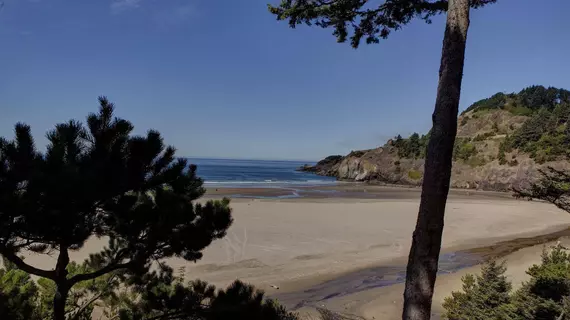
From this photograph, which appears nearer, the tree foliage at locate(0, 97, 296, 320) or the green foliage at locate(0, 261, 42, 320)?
the tree foliage at locate(0, 97, 296, 320)

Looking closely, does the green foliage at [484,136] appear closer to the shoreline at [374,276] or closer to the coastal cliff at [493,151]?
the coastal cliff at [493,151]

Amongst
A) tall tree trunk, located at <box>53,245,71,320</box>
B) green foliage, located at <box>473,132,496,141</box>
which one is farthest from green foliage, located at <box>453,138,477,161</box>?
tall tree trunk, located at <box>53,245,71,320</box>

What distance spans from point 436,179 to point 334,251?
9494 mm

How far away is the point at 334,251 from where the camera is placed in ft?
39.3

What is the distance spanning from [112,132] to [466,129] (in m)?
73.2

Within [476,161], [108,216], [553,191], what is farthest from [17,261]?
[476,161]

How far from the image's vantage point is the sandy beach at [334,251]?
8297 millimetres

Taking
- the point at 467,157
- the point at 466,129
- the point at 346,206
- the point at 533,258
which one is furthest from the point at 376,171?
the point at 533,258

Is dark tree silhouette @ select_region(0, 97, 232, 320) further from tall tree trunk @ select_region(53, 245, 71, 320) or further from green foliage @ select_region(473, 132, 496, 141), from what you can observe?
green foliage @ select_region(473, 132, 496, 141)

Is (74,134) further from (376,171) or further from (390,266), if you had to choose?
(376,171)

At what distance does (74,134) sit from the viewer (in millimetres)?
2893

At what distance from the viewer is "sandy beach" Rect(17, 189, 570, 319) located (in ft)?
27.2

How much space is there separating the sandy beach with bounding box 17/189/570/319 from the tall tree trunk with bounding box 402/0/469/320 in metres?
4.53

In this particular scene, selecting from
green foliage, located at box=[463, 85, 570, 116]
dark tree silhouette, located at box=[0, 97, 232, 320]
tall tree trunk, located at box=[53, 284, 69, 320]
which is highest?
green foliage, located at box=[463, 85, 570, 116]
